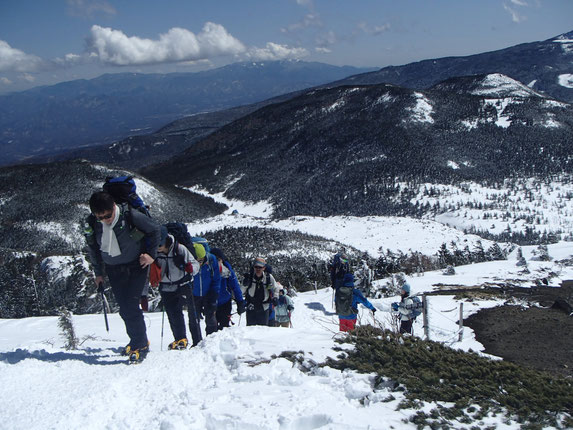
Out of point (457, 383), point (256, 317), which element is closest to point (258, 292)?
point (256, 317)

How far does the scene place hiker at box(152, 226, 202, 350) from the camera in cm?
611

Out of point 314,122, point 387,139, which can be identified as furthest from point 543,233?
point 314,122

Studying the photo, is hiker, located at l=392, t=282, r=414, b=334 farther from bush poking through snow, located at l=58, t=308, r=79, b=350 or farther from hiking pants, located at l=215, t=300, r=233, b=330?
bush poking through snow, located at l=58, t=308, r=79, b=350

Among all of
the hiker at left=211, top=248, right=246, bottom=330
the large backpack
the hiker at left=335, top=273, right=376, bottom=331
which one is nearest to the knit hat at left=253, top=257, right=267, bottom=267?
the hiker at left=211, top=248, right=246, bottom=330

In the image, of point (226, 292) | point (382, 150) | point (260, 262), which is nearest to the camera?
point (226, 292)

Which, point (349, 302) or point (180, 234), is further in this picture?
Result: point (349, 302)

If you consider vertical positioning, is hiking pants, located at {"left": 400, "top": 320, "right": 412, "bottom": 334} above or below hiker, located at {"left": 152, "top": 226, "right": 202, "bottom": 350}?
below

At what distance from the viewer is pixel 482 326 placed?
43.1 feet

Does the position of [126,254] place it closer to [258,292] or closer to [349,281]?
[258,292]

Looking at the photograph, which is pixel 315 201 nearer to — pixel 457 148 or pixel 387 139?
pixel 387 139

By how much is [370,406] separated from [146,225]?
3.52m

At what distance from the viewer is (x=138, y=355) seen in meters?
5.50

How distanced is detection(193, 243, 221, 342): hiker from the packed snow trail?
1428mm

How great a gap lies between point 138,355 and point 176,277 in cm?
123
